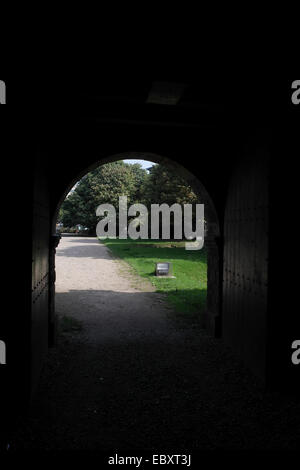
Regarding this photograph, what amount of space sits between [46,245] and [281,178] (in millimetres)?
3949

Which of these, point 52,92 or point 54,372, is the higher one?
point 52,92

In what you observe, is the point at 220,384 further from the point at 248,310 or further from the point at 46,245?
the point at 46,245

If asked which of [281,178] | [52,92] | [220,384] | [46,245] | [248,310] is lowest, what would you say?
[220,384]

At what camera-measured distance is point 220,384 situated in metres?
4.63

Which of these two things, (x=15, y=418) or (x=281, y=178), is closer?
(x=15, y=418)

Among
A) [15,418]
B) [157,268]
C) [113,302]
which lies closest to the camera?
[15,418]

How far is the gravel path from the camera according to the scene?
3348 millimetres

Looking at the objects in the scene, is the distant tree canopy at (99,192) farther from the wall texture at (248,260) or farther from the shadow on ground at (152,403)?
the shadow on ground at (152,403)

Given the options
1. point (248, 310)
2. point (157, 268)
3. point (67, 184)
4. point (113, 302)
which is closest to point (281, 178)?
point (248, 310)

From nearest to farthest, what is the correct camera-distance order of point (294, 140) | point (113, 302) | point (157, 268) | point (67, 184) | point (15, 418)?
point (15, 418)
point (294, 140)
point (67, 184)
point (113, 302)
point (157, 268)

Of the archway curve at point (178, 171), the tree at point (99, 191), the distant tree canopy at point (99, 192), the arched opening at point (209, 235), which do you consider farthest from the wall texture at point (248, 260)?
the tree at point (99, 191)

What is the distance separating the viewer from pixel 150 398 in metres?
4.21

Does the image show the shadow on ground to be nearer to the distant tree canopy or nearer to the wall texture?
the wall texture

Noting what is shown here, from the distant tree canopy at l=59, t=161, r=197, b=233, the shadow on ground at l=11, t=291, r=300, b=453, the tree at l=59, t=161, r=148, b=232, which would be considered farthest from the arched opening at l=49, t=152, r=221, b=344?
the tree at l=59, t=161, r=148, b=232
